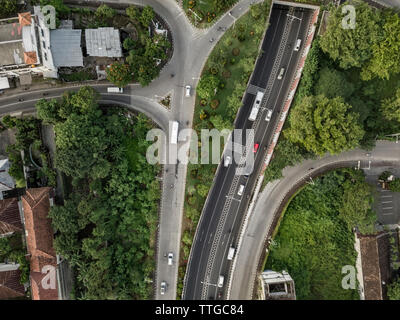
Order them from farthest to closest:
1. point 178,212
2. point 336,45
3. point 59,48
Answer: point 178,212
point 59,48
point 336,45

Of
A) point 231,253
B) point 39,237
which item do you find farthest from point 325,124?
point 39,237

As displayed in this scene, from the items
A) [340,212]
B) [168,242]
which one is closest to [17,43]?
[168,242]

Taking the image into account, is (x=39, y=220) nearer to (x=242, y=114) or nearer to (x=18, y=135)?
(x=18, y=135)

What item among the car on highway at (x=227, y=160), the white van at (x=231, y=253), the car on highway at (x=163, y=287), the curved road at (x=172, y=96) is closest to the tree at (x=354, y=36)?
the curved road at (x=172, y=96)

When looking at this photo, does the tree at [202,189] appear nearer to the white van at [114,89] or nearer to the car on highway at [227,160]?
the car on highway at [227,160]

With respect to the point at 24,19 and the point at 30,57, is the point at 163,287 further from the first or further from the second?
the point at 24,19

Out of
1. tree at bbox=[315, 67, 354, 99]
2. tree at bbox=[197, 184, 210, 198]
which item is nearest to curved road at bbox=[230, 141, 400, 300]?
tree at bbox=[197, 184, 210, 198]

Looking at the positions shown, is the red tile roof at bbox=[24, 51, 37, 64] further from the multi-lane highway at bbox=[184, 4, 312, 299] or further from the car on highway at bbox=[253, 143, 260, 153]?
the car on highway at bbox=[253, 143, 260, 153]
